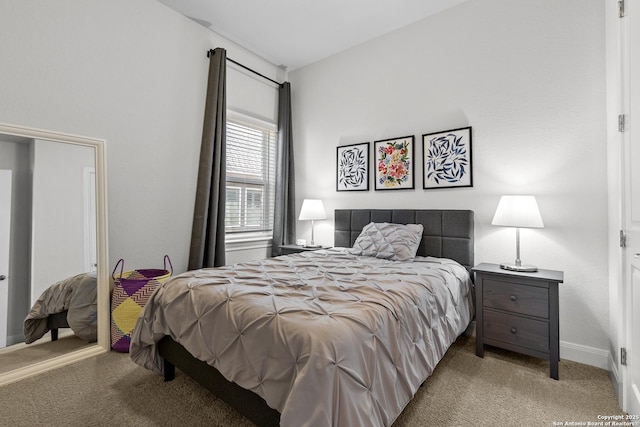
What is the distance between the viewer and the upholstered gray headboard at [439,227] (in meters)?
2.69

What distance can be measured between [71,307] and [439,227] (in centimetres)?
316

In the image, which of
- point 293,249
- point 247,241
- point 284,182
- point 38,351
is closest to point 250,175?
point 284,182

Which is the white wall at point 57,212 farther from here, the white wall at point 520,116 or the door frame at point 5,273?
the white wall at point 520,116

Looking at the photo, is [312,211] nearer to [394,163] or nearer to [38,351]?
[394,163]

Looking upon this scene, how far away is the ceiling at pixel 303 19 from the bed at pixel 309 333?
250 cm

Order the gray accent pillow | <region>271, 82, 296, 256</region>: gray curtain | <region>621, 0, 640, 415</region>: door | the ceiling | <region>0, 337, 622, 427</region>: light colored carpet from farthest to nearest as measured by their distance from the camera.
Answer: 1. <region>271, 82, 296, 256</region>: gray curtain
2. the ceiling
3. the gray accent pillow
4. <region>0, 337, 622, 427</region>: light colored carpet
5. <region>621, 0, 640, 415</region>: door

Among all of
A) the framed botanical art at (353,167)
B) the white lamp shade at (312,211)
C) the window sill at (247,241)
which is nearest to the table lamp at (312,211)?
the white lamp shade at (312,211)

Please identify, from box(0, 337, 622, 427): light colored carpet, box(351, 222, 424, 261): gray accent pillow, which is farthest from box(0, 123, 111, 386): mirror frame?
box(351, 222, 424, 261): gray accent pillow

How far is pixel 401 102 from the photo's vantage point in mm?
3273

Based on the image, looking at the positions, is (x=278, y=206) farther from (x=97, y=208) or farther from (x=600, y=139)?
(x=600, y=139)

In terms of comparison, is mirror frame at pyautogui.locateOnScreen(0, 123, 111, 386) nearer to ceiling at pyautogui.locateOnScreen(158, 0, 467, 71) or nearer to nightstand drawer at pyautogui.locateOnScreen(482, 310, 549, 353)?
ceiling at pyautogui.locateOnScreen(158, 0, 467, 71)

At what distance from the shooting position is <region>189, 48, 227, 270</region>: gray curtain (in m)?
3.11

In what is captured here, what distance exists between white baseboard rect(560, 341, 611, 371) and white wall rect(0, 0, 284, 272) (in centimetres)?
345

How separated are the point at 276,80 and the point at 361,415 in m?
4.04
